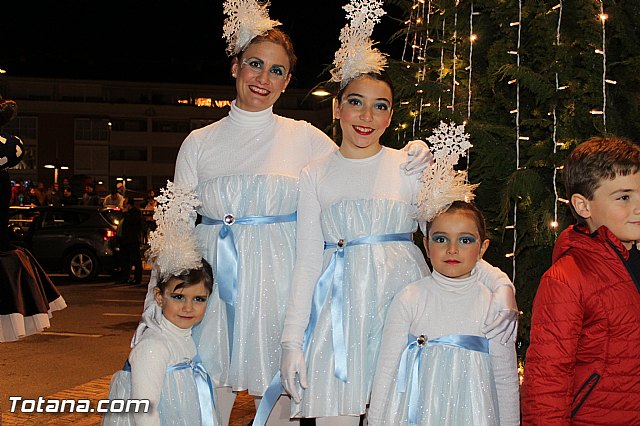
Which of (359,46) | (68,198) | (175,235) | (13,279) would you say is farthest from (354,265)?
(68,198)

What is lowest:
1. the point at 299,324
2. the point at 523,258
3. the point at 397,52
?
the point at 299,324

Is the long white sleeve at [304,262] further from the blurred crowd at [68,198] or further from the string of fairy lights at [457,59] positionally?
the blurred crowd at [68,198]

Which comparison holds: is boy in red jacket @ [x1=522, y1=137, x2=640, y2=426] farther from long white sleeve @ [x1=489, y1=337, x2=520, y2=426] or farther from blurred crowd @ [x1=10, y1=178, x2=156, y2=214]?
blurred crowd @ [x1=10, y1=178, x2=156, y2=214]

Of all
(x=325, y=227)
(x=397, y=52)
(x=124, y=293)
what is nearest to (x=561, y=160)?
(x=325, y=227)

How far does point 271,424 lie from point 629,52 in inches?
111

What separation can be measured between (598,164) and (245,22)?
1.95 meters

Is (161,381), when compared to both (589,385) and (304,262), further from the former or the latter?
(589,385)

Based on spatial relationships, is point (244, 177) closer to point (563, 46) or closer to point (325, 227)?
point (325, 227)

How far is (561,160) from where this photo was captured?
13.7ft

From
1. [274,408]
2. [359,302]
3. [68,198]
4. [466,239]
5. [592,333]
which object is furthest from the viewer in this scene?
[68,198]

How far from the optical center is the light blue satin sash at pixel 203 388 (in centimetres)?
379

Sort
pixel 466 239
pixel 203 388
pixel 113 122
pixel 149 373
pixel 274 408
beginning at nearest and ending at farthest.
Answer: pixel 466 239 → pixel 149 373 → pixel 203 388 → pixel 274 408 → pixel 113 122

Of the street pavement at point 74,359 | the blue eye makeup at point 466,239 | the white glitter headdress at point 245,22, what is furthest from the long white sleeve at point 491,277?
the street pavement at point 74,359

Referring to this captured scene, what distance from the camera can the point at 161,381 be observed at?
3.70 metres
